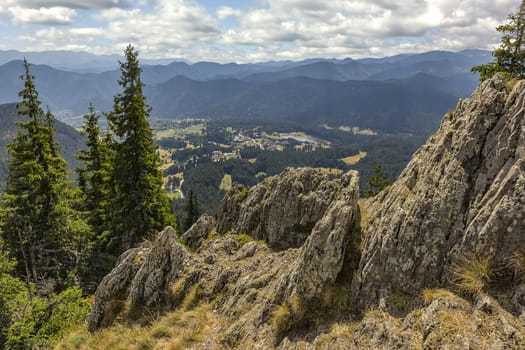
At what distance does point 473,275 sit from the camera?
807 centimetres

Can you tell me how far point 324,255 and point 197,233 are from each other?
49.1 feet

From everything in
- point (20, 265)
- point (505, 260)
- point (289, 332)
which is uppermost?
point (505, 260)

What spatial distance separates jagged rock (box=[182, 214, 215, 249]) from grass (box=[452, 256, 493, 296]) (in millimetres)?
17926

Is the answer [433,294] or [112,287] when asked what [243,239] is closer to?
[112,287]

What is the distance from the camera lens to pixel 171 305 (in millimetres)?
15156

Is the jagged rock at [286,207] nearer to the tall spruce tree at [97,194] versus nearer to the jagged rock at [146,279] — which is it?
the jagged rock at [146,279]

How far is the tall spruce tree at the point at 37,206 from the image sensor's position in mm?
24250

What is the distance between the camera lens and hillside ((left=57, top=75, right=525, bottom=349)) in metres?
7.89

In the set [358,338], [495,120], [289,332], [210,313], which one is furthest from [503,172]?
[210,313]

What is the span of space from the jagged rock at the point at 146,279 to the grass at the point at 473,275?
13125mm

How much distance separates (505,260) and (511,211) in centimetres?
132

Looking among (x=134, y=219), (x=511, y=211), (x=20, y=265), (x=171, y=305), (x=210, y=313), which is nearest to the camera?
(x=511, y=211)

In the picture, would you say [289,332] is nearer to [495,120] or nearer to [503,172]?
[503,172]

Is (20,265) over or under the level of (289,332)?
under
